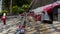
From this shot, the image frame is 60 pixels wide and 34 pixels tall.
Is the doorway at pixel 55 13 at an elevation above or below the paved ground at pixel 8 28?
above

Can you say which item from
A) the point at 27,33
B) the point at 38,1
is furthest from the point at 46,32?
the point at 38,1

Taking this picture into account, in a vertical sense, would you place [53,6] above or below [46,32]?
above

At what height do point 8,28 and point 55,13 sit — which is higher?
point 55,13

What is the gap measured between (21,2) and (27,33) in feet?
102

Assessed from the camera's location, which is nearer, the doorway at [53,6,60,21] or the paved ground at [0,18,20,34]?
the doorway at [53,6,60,21]

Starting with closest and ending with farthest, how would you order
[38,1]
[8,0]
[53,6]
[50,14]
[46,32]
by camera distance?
[46,32] → [53,6] → [50,14] → [38,1] → [8,0]

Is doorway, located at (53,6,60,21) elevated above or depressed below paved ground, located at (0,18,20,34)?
above

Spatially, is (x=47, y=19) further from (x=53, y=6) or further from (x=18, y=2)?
(x=18, y=2)

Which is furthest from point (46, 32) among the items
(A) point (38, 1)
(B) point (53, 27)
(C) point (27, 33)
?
(A) point (38, 1)

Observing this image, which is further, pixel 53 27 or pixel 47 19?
pixel 47 19

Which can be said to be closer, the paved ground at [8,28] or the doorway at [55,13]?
the doorway at [55,13]

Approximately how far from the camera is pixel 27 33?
10695mm

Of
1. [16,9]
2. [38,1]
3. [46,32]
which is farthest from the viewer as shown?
[16,9]

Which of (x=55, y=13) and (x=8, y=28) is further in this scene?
(x=8, y=28)
